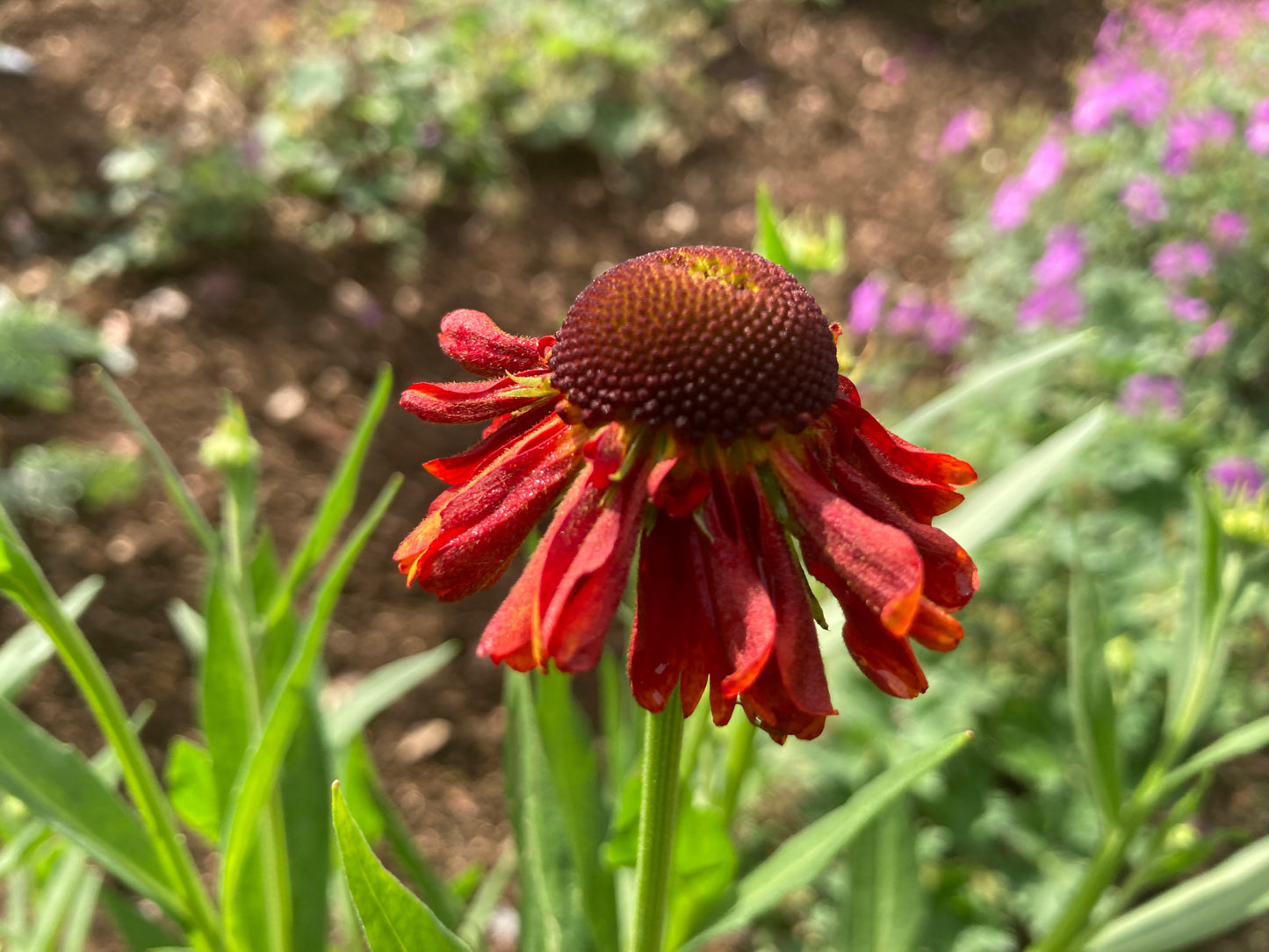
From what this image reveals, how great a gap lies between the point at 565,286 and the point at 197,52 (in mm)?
1478

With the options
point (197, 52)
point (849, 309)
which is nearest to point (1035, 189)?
point (849, 309)

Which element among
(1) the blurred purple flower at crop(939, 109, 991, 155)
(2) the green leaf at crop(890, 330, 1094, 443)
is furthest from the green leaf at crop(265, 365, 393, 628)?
(1) the blurred purple flower at crop(939, 109, 991, 155)

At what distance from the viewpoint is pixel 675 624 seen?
462 millimetres

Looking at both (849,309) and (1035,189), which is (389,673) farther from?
→ (849,309)

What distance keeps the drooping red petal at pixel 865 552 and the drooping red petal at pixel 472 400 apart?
17 cm

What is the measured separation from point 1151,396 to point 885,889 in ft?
3.90

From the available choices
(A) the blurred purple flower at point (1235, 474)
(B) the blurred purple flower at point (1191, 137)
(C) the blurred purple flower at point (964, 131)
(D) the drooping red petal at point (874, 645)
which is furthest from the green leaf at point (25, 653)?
(C) the blurred purple flower at point (964, 131)

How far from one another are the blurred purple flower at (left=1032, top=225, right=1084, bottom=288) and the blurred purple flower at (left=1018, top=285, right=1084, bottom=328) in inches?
1.2

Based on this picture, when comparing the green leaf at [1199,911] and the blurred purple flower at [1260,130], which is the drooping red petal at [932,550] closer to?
the green leaf at [1199,911]

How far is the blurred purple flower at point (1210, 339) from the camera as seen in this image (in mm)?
1863

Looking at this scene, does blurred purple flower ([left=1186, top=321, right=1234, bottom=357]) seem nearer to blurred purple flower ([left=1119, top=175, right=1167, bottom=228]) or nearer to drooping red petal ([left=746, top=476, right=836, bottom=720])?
blurred purple flower ([left=1119, top=175, right=1167, bottom=228])

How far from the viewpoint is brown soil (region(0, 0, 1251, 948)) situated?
1.79 meters

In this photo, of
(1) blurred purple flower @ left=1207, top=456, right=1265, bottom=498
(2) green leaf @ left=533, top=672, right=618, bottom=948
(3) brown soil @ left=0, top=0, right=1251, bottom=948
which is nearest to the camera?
(2) green leaf @ left=533, top=672, right=618, bottom=948

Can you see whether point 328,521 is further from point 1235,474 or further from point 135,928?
point 1235,474
